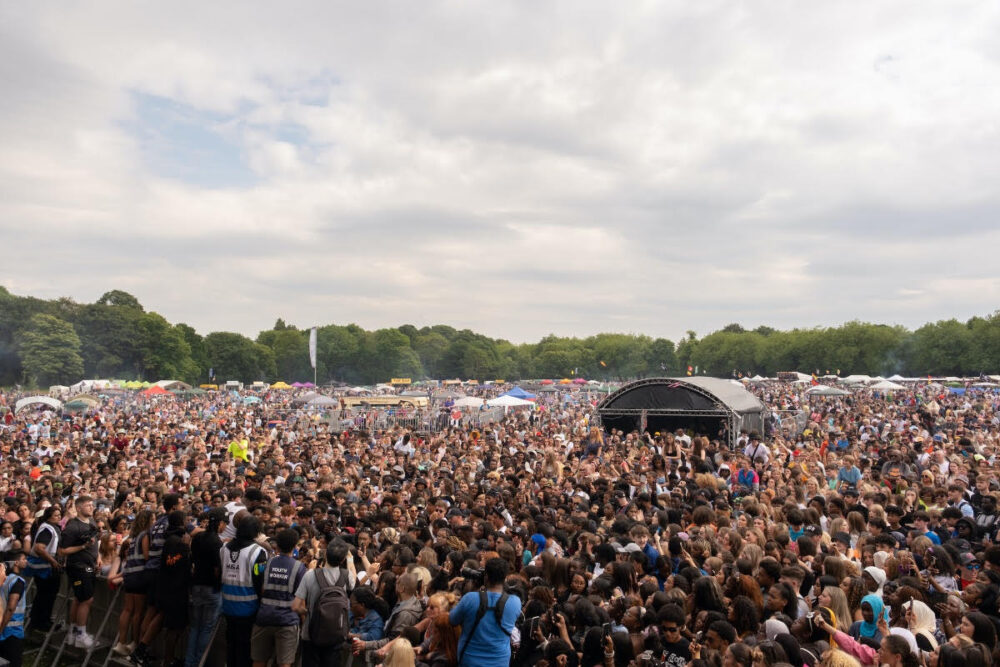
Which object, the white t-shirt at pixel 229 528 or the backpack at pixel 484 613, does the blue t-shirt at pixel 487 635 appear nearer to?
the backpack at pixel 484 613

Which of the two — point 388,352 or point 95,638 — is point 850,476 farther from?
point 388,352

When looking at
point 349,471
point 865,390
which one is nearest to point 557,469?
point 349,471

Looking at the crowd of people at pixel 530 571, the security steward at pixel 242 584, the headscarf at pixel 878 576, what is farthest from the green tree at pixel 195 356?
the headscarf at pixel 878 576

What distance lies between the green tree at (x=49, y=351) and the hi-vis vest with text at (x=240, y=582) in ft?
291

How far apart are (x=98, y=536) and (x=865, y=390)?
166ft

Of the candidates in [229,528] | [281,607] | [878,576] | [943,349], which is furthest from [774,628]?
[943,349]

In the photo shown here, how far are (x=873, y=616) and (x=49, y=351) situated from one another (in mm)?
93314

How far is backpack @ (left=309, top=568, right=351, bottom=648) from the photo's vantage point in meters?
5.68

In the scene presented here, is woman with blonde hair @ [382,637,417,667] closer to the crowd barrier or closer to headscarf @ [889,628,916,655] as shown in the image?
the crowd barrier

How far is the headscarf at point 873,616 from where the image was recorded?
17.1 ft

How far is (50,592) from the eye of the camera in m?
7.96

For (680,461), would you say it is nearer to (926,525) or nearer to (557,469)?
(557,469)

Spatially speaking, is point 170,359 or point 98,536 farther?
point 170,359

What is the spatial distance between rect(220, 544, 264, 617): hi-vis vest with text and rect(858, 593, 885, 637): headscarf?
492 centimetres
